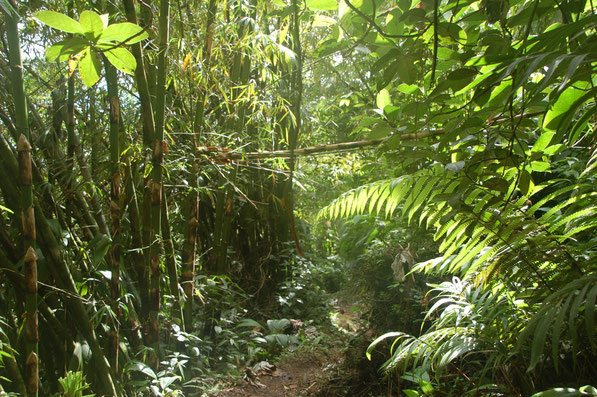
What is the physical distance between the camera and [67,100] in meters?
1.15

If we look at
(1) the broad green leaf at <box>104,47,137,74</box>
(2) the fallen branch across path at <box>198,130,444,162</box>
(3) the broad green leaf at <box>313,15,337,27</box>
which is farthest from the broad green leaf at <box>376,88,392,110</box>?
(1) the broad green leaf at <box>104,47,137,74</box>

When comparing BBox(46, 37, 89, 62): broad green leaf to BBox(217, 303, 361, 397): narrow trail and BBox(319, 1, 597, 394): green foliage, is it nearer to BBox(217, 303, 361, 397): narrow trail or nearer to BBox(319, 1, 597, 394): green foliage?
BBox(319, 1, 597, 394): green foliage

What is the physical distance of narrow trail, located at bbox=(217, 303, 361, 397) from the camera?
162 cm

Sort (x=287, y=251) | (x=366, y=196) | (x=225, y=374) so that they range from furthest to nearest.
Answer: (x=287, y=251)
(x=225, y=374)
(x=366, y=196)

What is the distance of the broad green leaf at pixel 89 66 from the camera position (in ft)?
2.22

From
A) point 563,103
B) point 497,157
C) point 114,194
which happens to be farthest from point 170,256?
point 563,103

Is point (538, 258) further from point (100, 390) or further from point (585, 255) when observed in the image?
point (100, 390)

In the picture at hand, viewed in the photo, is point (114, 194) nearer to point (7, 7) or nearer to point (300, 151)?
point (7, 7)

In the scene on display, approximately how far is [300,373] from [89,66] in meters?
1.54

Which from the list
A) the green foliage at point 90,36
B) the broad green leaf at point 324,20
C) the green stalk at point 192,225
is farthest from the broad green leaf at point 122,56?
the green stalk at point 192,225

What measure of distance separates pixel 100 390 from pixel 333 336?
1370mm

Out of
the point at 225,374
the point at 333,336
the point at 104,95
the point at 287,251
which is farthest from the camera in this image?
the point at 287,251

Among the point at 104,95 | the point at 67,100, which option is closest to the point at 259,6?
the point at 104,95

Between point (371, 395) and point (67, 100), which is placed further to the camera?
point (371, 395)
